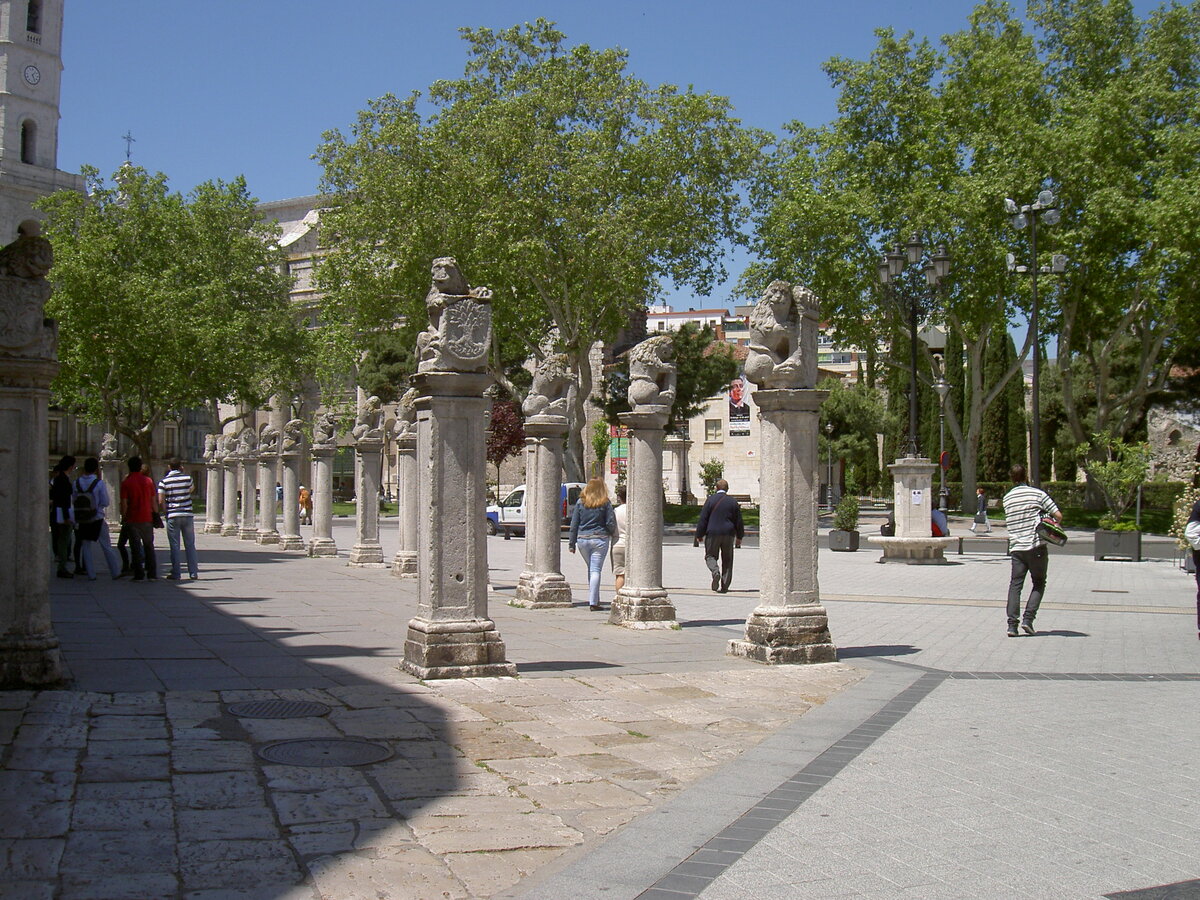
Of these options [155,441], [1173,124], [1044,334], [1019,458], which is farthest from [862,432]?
[155,441]

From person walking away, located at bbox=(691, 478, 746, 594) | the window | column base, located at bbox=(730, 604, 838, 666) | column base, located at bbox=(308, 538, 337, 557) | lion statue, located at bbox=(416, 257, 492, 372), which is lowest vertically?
column base, located at bbox=(730, 604, 838, 666)

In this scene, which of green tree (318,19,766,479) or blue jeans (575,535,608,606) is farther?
green tree (318,19,766,479)

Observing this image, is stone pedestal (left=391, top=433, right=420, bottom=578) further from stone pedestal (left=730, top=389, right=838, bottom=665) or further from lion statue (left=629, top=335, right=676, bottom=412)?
stone pedestal (left=730, top=389, right=838, bottom=665)

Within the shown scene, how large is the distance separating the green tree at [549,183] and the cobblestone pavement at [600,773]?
25.0m

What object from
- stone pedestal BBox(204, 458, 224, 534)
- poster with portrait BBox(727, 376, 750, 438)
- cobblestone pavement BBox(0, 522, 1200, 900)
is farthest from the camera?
poster with portrait BBox(727, 376, 750, 438)

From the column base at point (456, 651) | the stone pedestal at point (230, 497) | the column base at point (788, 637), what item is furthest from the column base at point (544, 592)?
the stone pedestal at point (230, 497)

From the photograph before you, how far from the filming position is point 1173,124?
36.5 meters

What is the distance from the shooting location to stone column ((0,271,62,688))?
7727 millimetres

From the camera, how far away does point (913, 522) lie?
24.8 m

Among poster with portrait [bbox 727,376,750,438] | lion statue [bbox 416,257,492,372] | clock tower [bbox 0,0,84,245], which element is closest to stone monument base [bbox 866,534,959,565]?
lion statue [bbox 416,257,492,372]

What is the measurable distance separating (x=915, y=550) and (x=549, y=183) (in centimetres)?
1730

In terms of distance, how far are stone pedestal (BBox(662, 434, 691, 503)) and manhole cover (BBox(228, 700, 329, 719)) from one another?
185 feet

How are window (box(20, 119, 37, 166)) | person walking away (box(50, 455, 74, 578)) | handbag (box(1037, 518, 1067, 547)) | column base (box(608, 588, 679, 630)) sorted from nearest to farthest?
handbag (box(1037, 518, 1067, 547))
column base (box(608, 588, 679, 630))
person walking away (box(50, 455, 74, 578))
window (box(20, 119, 37, 166))

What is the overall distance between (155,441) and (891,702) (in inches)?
2717
